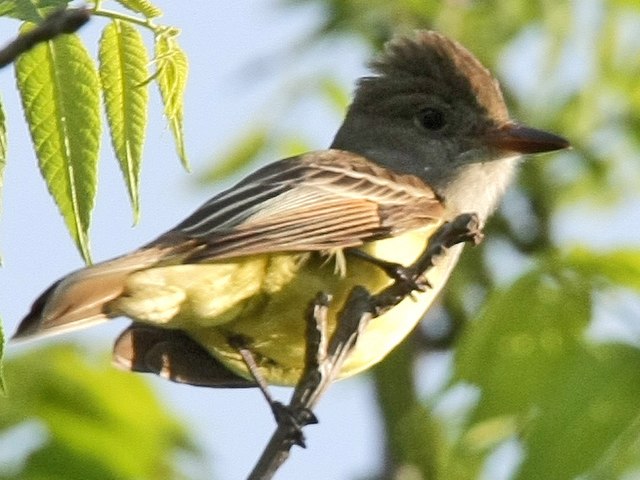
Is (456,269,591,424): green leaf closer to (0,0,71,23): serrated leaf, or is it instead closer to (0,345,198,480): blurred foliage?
(0,345,198,480): blurred foliage

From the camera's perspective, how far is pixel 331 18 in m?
6.32

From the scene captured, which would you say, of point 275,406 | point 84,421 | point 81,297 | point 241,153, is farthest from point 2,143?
point 241,153

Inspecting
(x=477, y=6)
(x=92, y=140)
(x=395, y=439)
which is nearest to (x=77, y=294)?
(x=92, y=140)

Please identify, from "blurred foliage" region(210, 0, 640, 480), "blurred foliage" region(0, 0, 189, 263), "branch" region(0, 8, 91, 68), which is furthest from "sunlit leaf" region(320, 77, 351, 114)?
"branch" region(0, 8, 91, 68)

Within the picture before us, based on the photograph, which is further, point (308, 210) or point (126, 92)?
point (308, 210)

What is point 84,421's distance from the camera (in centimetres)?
457

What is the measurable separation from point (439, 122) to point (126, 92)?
3.06 metres

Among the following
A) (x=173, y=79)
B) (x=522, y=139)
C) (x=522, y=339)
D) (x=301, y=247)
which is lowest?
(x=522, y=339)

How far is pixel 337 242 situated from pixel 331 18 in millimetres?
2155

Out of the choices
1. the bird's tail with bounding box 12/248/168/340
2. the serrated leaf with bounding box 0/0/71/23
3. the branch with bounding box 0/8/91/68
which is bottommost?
the bird's tail with bounding box 12/248/168/340

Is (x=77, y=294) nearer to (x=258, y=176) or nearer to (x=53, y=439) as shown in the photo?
(x=53, y=439)

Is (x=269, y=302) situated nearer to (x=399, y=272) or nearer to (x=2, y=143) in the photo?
(x=399, y=272)

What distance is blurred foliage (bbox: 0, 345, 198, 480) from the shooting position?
434 cm

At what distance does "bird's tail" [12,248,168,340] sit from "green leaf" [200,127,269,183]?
2.39 meters
